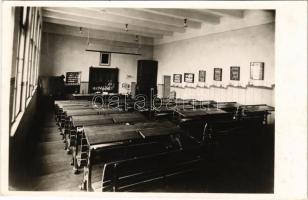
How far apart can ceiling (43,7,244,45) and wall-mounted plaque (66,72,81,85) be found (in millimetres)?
1626

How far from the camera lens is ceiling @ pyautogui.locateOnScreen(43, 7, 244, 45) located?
6211 millimetres

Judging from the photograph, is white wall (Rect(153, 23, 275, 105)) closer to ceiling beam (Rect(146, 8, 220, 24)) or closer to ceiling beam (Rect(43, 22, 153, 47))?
ceiling beam (Rect(146, 8, 220, 24))

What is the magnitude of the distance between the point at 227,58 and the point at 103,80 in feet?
18.0

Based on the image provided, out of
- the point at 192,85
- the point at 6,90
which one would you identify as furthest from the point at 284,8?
the point at 192,85

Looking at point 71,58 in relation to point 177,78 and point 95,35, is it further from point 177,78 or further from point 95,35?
point 177,78

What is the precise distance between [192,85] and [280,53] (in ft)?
22.3

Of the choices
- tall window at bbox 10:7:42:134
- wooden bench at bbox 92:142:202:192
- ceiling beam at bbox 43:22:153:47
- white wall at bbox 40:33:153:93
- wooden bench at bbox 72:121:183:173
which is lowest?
wooden bench at bbox 92:142:202:192

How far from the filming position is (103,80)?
A: 10.2 meters

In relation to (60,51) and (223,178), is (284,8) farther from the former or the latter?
(60,51)

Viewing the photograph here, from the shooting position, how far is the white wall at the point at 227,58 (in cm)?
602

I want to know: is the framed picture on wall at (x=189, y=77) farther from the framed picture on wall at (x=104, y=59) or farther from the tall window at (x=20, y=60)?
the tall window at (x=20, y=60)

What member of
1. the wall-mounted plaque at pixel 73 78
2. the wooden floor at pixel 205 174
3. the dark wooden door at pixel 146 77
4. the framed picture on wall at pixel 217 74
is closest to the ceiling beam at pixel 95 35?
the dark wooden door at pixel 146 77

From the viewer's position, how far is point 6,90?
1.74 m

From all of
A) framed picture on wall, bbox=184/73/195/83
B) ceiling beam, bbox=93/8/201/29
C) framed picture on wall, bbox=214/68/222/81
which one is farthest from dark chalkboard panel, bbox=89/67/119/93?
framed picture on wall, bbox=214/68/222/81
